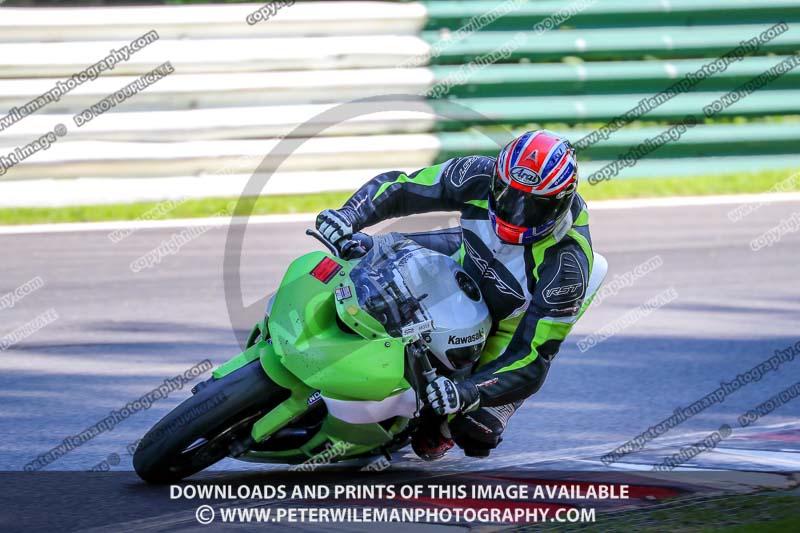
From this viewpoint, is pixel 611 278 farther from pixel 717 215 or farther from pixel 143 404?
pixel 143 404

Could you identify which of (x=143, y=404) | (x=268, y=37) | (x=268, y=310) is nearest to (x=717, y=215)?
(x=268, y=37)

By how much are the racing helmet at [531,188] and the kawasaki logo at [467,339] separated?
0.40 m

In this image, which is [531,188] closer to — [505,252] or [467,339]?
[505,252]

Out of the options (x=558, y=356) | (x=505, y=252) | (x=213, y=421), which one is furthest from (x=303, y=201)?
(x=213, y=421)

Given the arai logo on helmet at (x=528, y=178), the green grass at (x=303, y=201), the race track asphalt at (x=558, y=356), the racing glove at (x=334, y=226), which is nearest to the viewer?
the arai logo on helmet at (x=528, y=178)

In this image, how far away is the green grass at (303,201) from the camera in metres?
11.1

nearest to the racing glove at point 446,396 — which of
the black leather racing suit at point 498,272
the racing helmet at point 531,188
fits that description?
Result: the black leather racing suit at point 498,272

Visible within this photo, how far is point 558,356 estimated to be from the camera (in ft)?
26.1

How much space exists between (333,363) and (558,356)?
139 inches

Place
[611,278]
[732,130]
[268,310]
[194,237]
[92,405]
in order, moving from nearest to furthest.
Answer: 1. [268,310]
2. [92,405]
3. [611,278]
4. [194,237]
5. [732,130]

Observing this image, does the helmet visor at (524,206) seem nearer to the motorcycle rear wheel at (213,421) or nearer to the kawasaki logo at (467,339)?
the kawasaki logo at (467,339)

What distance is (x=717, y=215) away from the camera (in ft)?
39.0

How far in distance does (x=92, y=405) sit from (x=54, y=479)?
4.11ft

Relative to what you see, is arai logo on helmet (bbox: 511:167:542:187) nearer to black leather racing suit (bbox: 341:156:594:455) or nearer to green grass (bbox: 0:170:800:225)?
black leather racing suit (bbox: 341:156:594:455)
